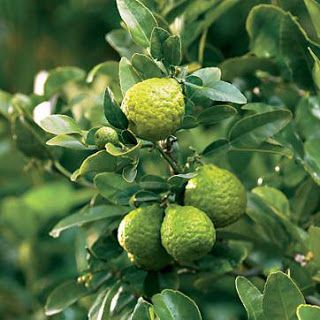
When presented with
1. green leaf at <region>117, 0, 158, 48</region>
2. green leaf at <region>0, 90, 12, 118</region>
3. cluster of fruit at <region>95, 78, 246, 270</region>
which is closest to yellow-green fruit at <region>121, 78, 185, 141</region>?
cluster of fruit at <region>95, 78, 246, 270</region>

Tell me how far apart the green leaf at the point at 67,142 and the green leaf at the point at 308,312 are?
327mm

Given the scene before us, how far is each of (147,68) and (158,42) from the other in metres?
0.03

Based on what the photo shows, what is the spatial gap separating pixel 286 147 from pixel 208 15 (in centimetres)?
26

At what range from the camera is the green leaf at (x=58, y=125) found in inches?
44.1

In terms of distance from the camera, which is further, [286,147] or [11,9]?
[11,9]

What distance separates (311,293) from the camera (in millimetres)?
1304

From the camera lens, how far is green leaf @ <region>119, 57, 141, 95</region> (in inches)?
44.5

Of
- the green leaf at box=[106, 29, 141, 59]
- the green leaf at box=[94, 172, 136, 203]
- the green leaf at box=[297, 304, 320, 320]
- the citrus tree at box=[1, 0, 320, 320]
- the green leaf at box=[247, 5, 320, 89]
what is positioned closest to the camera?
the green leaf at box=[297, 304, 320, 320]

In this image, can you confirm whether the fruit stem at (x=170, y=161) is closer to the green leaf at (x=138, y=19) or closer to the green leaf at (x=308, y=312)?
the green leaf at (x=138, y=19)

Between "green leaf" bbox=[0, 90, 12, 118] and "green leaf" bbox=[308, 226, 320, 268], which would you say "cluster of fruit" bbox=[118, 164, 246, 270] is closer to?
"green leaf" bbox=[308, 226, 320, 268]

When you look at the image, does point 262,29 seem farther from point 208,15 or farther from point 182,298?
point 182,298

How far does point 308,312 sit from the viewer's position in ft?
3.26

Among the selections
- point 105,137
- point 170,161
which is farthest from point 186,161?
point 105,137

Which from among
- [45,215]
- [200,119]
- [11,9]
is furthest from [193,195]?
[11,9]
